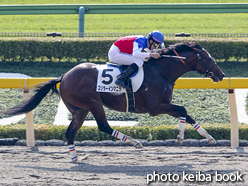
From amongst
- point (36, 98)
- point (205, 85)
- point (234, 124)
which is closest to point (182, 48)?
point (205, 85)

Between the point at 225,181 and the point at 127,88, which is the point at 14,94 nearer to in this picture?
the point at 127,88

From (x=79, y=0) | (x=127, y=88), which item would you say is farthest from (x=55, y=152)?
(x=79, y=0)

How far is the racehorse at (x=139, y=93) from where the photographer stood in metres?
5.07

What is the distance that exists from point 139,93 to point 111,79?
0.43 metres

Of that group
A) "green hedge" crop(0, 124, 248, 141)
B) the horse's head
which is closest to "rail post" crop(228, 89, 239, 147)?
"green hedge" crop(0, 124, 248, 141)

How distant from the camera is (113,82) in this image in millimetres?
5086

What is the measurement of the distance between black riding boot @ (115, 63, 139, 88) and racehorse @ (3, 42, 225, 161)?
0.19m

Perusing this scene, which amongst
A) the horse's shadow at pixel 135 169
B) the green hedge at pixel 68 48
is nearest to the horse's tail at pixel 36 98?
the horse's shadow at pixel 135 169

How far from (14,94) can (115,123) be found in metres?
2.50

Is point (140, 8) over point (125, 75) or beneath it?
over

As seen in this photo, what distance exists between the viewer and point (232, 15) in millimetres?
19750

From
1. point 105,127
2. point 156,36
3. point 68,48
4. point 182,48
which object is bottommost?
point 105,127

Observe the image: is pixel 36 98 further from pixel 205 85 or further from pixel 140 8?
pixel 140 8

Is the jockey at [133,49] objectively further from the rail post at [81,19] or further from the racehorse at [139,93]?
the rail post at [81,19]
